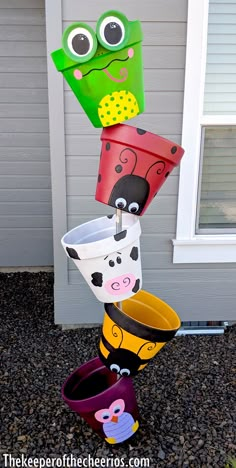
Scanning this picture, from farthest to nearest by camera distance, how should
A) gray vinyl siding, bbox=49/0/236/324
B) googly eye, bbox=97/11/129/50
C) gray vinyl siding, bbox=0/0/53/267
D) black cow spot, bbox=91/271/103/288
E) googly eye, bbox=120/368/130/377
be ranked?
gray vinyl siding, bbox=0/0/53/267
gray vinyl siding, bbox=49/0/236/324
googly eye, bbox=120/368/130/377
black cow spot, bbox=91/271/103/288
googly eye, bbox=97/11/129/50

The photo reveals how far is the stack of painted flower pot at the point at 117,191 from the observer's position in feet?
4.90

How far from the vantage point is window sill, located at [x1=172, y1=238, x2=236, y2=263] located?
2828mm

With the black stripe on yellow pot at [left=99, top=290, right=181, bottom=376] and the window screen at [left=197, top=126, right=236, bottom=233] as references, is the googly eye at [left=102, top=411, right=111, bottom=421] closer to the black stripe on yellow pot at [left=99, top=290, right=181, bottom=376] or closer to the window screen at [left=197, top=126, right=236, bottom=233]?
the black stripe on yellow pot at [left=99, top=290, right=181, bottom=376]

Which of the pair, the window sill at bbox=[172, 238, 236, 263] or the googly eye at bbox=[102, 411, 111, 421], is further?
the window sill at bbox=[172, 238, 236, 263]

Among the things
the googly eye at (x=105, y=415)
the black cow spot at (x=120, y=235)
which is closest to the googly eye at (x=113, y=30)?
the black cow spot at (x=120, y=235)

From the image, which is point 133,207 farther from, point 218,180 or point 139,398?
point 218,180

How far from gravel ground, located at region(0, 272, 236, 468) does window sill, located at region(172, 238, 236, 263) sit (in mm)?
547

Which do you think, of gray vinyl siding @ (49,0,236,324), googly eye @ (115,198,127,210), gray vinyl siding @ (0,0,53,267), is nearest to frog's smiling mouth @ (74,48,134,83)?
googly eye @ (115,198,127,210)

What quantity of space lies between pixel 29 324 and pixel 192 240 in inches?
51.1

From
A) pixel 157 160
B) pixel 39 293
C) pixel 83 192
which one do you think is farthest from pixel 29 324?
pixel 157 160

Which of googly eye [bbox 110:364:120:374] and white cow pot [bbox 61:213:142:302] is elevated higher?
white cow pot [bbox 61:213:142:302]

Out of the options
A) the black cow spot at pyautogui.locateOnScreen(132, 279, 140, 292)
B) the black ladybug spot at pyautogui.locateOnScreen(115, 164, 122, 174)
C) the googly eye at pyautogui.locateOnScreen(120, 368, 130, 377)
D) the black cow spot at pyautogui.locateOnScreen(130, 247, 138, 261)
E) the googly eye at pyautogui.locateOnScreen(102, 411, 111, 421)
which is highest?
the black ladybug spot at pyautogui.locateOnScreen(115, 164, 122, 174)

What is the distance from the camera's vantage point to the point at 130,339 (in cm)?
177

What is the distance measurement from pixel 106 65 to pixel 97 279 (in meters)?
0.79
